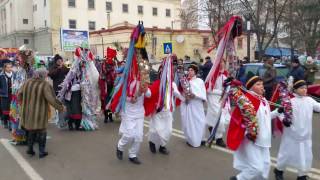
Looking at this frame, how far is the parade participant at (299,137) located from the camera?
18.0 feet

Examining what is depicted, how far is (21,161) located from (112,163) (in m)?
1.57

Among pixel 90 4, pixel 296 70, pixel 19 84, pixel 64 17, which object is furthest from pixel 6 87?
pixel 90 4

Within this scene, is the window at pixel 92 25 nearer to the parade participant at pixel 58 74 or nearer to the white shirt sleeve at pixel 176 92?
the parade participant at pixel 58 74

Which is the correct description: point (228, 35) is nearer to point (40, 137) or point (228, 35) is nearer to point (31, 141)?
point (40, 137)

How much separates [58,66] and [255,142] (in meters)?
6.33

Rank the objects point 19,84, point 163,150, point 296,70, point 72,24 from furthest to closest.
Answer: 1. point 72,24
2. point 296,70
3. point 19,84
4. point 163,150

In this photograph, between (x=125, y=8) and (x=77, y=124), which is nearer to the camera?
(x=77, y=124)

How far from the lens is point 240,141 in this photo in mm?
5160

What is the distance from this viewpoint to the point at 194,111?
8.12m

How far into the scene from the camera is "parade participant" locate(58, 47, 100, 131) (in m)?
9.91

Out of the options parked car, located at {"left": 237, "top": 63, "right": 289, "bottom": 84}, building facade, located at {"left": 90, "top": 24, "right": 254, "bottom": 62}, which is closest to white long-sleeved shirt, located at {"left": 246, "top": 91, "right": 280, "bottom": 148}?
parked car, located at {"left": 237, "top": 63, "right": 289, "bottom": 84}

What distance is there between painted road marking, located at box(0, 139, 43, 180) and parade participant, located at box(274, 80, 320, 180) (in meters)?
3.48

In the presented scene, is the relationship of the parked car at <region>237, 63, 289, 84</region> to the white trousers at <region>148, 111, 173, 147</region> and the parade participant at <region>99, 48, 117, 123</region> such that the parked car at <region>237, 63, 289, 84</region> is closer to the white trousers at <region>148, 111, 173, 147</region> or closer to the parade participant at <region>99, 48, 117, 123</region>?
the parade participant at <region>99, 48, 117, 123</region>

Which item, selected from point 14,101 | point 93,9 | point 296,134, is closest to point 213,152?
point 296,134
